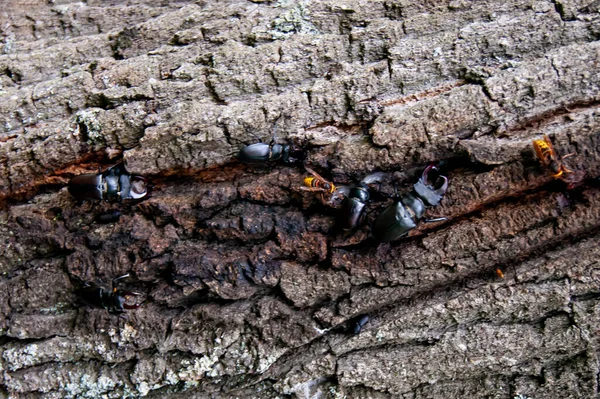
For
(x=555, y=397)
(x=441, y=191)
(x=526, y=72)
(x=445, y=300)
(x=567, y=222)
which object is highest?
(x=526, y=72)

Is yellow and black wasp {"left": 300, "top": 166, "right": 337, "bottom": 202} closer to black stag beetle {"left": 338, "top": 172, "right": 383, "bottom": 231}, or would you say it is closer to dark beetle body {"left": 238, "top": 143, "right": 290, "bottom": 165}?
black stag beetle {"left": 338, "top": 172, "right": 383, "bottom": 231}

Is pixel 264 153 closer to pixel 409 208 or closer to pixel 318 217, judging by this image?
pixel 318 217

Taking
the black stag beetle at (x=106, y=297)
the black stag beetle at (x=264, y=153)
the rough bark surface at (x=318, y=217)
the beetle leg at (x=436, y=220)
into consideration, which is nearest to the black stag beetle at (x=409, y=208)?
the beetle leg at (x=436, y=220)

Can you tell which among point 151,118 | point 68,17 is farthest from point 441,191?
point 68,17

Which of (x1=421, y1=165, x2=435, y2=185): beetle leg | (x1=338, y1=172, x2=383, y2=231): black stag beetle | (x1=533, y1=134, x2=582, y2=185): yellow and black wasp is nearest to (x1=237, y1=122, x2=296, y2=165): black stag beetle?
(x1=338, y1=172, x2=383, y2=231): black stag beetle

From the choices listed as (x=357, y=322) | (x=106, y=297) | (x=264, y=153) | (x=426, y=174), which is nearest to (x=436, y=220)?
(x=426, y=174)

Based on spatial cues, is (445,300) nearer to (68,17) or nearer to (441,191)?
(441,191)
